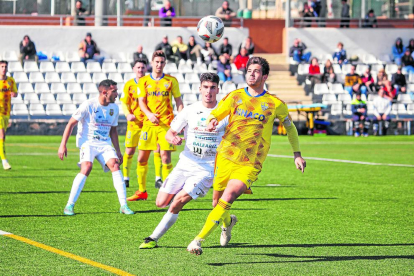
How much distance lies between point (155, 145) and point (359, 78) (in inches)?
840

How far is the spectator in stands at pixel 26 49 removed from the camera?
30578 mm

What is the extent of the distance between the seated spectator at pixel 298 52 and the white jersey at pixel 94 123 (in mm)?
23976

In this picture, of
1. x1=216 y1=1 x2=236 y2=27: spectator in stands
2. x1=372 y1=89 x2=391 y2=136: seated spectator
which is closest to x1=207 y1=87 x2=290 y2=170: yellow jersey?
x1=372 y1=89 x2=391 y2=136: seated spectator

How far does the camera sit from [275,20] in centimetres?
3772

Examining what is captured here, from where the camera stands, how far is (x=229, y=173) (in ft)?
23.2

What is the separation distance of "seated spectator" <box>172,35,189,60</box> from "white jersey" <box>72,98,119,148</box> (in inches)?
854

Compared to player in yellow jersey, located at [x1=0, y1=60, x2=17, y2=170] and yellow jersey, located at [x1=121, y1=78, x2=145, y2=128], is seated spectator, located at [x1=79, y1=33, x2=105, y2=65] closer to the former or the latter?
player in yellow jersey, located at [x1=0, y1=60, x2=17, y2=170]

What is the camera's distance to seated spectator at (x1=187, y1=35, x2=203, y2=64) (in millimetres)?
31203

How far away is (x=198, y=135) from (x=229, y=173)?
76 cm

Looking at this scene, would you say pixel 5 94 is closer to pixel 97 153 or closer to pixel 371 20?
pixel 97 153

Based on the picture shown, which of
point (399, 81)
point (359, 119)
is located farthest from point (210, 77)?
point (399, 81)

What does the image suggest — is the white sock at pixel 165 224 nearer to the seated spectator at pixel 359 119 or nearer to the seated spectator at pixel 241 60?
the seated spectator at pixel 359 119

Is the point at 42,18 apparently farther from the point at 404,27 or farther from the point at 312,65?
the point at 404,27

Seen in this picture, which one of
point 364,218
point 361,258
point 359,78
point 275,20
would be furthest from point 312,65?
point 361,258
